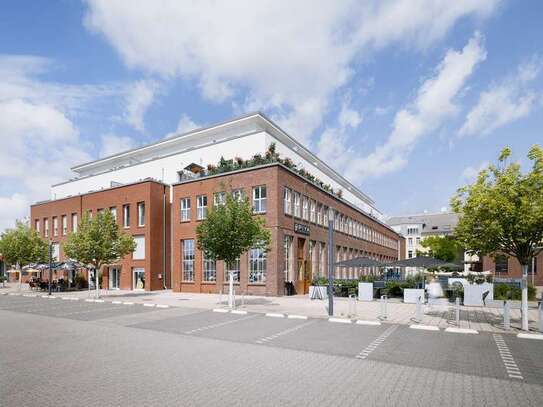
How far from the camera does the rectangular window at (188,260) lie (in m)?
33.1

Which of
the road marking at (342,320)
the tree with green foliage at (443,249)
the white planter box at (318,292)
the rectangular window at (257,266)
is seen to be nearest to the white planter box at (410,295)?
the white planter box at (318,292)

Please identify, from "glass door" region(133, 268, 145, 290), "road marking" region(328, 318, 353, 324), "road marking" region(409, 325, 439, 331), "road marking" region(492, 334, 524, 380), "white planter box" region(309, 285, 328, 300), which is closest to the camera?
"road marking" region(492, 334, 524, 380)

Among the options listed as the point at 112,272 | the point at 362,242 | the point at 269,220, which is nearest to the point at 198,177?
the point at 269,220

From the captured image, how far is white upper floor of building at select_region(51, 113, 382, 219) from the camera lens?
3831 centimetres

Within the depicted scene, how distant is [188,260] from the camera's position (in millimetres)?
33344

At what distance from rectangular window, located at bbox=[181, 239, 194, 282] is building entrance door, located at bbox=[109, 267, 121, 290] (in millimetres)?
8798

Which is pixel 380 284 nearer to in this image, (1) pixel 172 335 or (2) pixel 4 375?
(1) pixel 172 335

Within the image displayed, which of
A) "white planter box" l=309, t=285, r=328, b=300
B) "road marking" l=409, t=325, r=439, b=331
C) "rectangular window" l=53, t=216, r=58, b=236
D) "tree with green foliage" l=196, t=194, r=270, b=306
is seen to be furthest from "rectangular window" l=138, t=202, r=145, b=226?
"road marking" l=409, t=325, r=439, b=331

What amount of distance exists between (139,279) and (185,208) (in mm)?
8307

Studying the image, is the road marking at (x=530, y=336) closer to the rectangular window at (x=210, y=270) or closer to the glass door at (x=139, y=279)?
the rectangular window at (x=210, y=270)

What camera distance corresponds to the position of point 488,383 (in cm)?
774

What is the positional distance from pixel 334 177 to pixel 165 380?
173 ft

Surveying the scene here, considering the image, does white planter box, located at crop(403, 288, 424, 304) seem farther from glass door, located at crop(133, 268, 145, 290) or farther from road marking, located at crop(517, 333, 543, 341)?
glass door, located at crop(133, 268, 145, 290)

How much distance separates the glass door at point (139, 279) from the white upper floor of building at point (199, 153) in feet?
33.0
